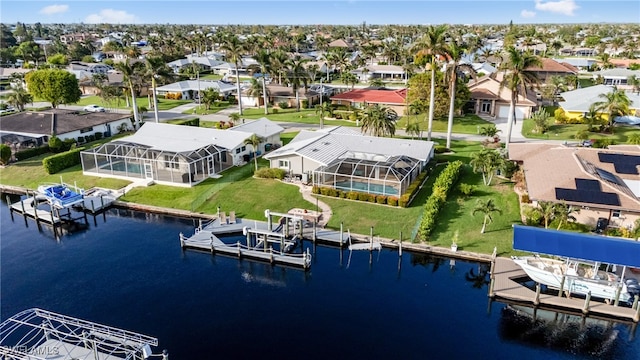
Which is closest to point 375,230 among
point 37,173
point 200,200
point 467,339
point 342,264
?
point 342,264

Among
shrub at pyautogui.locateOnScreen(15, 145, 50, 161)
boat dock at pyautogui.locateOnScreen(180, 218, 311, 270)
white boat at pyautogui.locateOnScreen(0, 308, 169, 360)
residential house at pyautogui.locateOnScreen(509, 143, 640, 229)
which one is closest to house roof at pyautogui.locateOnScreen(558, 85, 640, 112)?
residential house at pyautogui.locateOnScreen(509, 143, 640, 229)

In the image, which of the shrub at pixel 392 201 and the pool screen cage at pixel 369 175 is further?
the pool screen cage at pixel 369 175

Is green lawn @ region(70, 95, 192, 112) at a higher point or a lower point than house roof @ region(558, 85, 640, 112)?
lower

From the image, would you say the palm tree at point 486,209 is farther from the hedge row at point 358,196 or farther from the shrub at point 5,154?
the shrub at point 5,154

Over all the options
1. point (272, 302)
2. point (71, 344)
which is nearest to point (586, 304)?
point (272, 302)

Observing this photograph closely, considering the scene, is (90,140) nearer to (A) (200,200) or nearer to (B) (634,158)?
(A) (200,200)

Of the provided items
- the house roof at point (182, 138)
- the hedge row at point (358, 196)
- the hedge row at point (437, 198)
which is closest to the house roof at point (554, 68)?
the hedge row at point (437, 198)

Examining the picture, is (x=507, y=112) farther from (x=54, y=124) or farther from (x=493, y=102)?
(x=54, y=124)

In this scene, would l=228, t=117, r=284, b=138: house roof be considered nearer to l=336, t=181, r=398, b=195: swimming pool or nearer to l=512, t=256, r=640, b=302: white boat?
l=336, t=181, r=398, b=195: swimming pool
